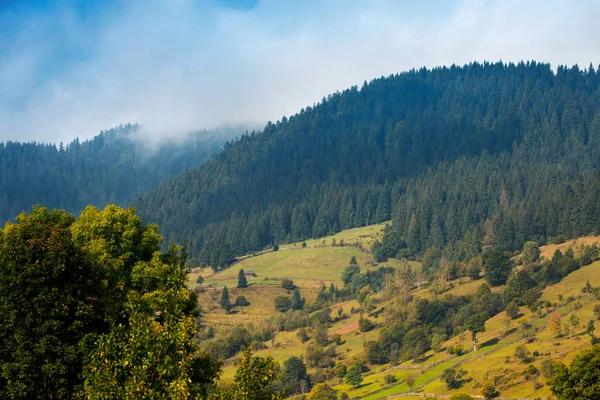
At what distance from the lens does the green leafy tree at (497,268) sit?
513 feet

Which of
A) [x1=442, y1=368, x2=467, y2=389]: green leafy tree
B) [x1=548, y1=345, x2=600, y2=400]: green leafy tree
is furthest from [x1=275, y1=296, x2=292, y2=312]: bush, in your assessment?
[x1=548, y1=345, x2=600, y2=400]: green leafy tree

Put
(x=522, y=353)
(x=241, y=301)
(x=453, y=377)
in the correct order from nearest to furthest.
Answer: (x=453, y=377)
(x=522, y=353)
(x=241, y=301)

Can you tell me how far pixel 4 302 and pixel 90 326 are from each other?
146 inches

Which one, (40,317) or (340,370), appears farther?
(340,370)

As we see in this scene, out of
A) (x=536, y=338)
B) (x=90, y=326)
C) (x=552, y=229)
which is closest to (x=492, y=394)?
(x=536, y=338)

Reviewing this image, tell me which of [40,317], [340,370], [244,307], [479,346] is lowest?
[340,370]

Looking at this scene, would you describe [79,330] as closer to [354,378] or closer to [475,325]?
[354,378]

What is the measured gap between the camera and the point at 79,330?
26656 millimetres

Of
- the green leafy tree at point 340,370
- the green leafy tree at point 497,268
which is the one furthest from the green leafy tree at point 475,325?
the green leafy tree at point 497,268

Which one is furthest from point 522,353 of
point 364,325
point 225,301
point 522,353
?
point 225,301

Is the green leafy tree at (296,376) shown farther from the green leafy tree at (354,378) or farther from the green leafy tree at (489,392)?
the green leafy tree at (489,392)

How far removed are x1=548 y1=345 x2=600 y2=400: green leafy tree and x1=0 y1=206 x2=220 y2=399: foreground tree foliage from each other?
141 ft

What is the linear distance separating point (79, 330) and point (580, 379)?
50.5m

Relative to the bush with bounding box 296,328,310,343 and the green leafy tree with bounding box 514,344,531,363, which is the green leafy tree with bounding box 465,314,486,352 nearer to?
the green leafy tree with bounding box 514,344,531,363
